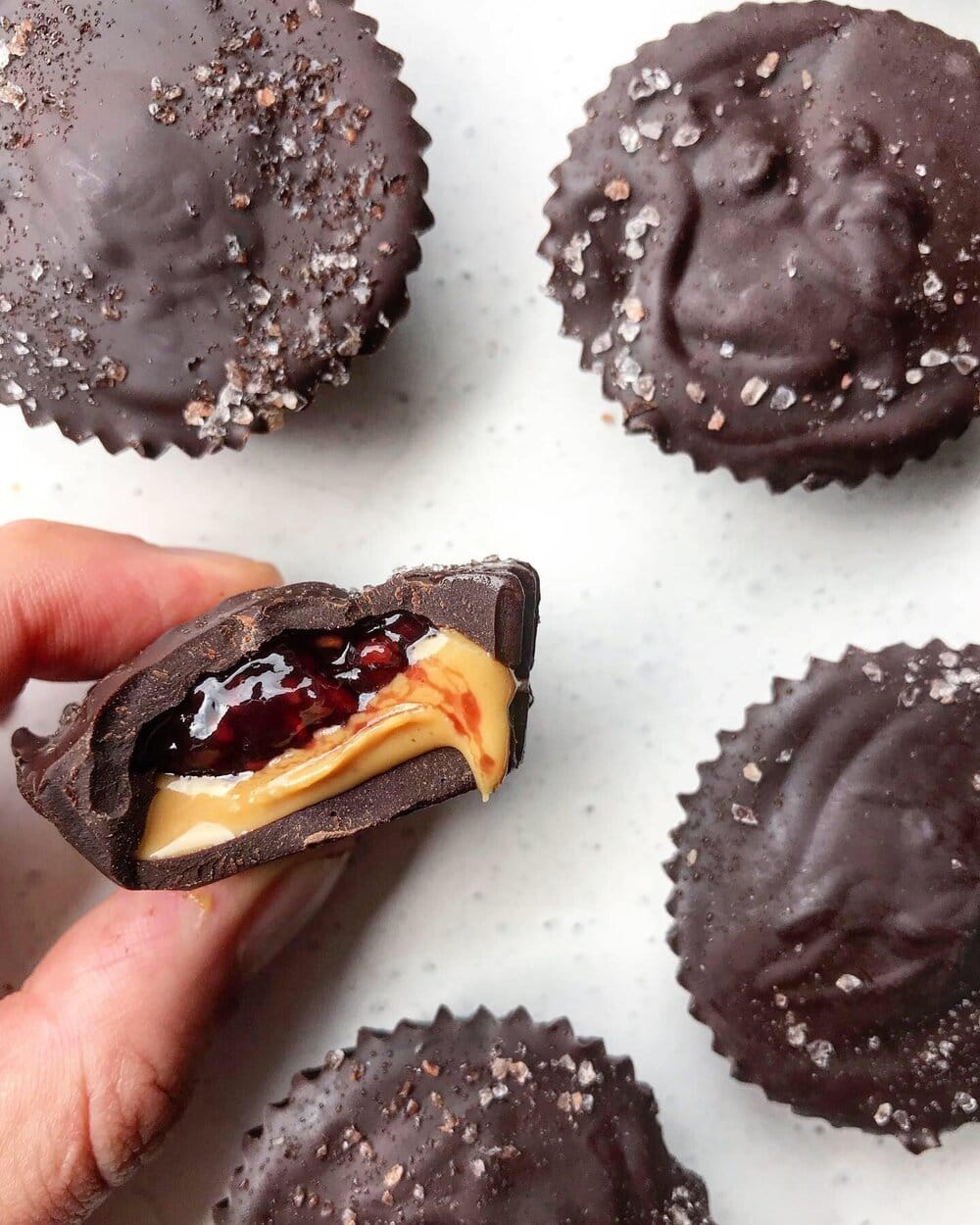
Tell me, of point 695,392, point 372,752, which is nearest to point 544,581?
point 695,392

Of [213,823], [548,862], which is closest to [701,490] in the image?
[548,862]

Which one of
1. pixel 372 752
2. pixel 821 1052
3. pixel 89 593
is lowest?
pixel 821 1052

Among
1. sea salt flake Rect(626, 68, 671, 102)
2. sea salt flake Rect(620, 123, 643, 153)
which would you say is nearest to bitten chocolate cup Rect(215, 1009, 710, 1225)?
sea salt flake Rect(620, 123, 643, 153)

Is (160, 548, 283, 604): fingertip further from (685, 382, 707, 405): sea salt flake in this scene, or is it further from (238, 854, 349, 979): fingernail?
(685, 382, 707, 405): sea salt flake

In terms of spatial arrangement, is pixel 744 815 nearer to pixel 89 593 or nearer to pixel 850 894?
pixel 850 894

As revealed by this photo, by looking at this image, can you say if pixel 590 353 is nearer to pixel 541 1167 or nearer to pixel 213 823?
pixel 213 823

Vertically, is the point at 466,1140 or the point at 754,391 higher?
the point at 754,391

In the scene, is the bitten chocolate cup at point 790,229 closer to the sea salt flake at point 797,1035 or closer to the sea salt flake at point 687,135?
the sea salt flake at point 687,135
